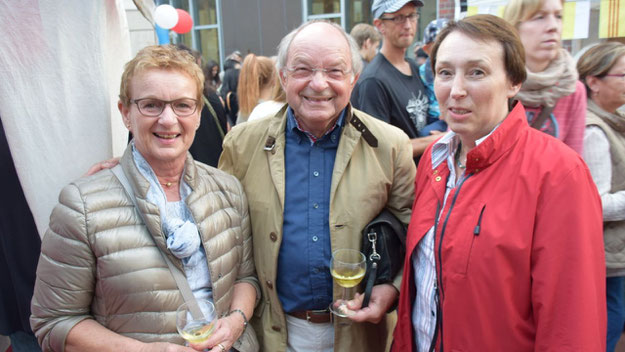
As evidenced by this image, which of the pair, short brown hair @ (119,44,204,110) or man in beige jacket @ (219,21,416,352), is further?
man in beige jacket @ (219,21,416,352)

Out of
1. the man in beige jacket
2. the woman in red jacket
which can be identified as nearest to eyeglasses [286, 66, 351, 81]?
the man in beige jacket

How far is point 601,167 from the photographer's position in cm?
246

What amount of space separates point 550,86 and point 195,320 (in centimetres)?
205

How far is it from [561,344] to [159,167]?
167 cm

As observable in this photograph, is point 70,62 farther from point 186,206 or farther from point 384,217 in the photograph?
point 384,217

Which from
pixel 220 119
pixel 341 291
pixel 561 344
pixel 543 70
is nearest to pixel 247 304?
pixel 341 291

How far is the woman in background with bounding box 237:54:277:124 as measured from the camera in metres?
5.16

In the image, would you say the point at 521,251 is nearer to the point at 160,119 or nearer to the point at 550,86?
the point at 550,86

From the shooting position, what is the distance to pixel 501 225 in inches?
59.5

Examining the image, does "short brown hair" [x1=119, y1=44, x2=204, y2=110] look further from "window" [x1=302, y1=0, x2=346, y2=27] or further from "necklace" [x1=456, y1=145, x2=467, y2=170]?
"window" [x1=302, y1=0, x2=346, y2=27]

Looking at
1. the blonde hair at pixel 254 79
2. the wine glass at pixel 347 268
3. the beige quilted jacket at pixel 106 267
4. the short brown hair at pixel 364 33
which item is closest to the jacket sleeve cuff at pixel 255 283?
the beige quilted jacket at pixel 106 267

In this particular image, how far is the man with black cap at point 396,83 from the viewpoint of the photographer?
10.7ft

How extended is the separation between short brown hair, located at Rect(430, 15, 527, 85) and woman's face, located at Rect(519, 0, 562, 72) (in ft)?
2.11

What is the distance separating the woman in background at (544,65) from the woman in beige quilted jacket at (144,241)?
1.69 metres
